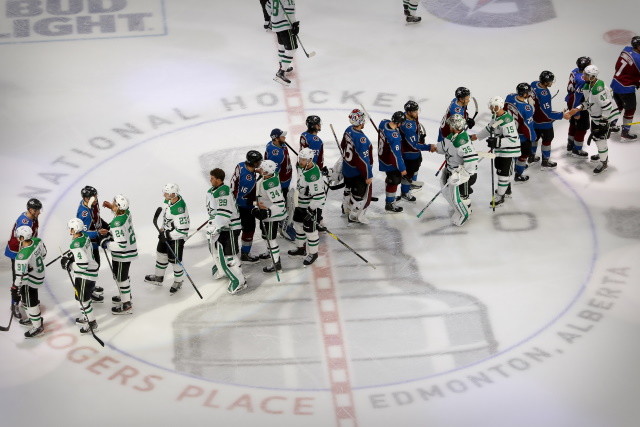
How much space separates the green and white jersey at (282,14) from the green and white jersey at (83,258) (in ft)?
16.0

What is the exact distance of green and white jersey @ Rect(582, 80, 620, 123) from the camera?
1284cm

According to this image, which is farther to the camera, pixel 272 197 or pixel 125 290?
pixel 272 197

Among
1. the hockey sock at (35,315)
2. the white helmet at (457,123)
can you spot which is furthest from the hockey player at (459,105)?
the hockey sock at (35,315)

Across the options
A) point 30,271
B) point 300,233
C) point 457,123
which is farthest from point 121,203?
point 457,123

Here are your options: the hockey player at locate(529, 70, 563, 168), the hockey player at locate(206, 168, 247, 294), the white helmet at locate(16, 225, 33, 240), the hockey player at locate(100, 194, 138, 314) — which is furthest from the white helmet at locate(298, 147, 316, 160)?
the hockey player at locate(529, 70, 563, 168)

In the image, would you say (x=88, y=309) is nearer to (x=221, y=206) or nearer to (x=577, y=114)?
(x=221, y=206)

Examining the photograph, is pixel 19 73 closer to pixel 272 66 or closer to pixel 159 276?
pixel 272 66

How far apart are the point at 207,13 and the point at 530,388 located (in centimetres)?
815

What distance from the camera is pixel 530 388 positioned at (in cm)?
1020

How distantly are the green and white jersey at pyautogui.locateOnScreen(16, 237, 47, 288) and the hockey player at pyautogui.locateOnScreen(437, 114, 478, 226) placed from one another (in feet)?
13.5

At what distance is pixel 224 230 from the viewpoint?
36.4 ft

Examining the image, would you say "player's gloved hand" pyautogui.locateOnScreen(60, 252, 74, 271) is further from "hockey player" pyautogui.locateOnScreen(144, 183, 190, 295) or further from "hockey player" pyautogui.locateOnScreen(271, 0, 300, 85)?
"hockey player" pyautogui.locateOnScreen(271, 0, 300, 85)

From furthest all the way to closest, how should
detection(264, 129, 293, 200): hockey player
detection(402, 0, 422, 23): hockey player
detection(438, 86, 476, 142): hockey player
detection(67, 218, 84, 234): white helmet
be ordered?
detection(402, 0, 422, 23): hockey player
detection(438, 86, 476, 142): hockey player
detection(264, 129, 293, 200): hockey player
detection(67, 218, 84, 234): white helmet

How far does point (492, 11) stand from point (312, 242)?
20.1ft
